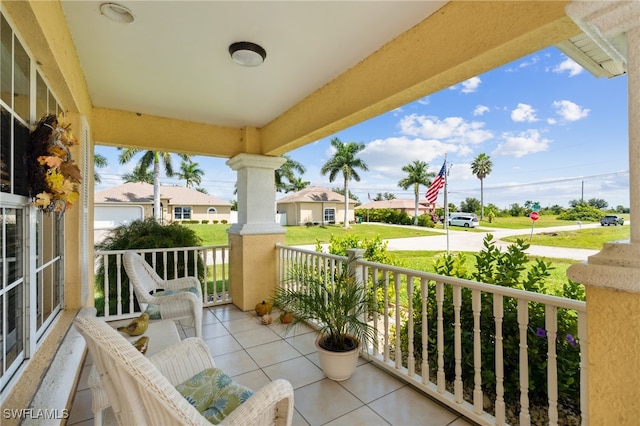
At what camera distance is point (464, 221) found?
21.3m

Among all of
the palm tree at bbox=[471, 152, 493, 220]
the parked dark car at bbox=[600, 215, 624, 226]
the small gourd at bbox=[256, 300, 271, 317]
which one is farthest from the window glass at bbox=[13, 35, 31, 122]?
the palm tree at bbox=[471, 152, 493, 220]

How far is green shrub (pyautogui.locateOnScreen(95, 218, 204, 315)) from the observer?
4289 millimetres

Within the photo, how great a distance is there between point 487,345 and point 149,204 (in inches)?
831

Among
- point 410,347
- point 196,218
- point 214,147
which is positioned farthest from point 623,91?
point 196,218

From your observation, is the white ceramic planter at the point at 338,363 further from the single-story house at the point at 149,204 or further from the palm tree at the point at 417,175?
the palm tree at the point at 417,175

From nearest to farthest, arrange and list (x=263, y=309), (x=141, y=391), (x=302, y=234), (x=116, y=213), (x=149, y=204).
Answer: (x=141, y=391) → (x=263, y=309) → (x=116, y=213) → (x=149, y=204) → (x=302, y=234)

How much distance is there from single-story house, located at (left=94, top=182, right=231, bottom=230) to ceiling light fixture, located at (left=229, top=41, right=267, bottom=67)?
13.6 metres

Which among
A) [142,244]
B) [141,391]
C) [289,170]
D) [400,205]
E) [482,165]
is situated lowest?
[141,391]

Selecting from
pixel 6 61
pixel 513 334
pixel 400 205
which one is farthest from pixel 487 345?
pixel 400 205

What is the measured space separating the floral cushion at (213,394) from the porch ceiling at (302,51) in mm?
2100

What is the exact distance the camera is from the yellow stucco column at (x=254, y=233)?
4082mm

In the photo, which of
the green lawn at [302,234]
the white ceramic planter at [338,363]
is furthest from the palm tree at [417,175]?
the white ceramic planter at [338,363]

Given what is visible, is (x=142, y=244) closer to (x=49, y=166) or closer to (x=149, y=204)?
(x=49, y=166)

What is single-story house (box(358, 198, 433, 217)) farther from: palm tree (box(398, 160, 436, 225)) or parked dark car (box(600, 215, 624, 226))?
parked dark car (box(600, 215, 624, 226))
